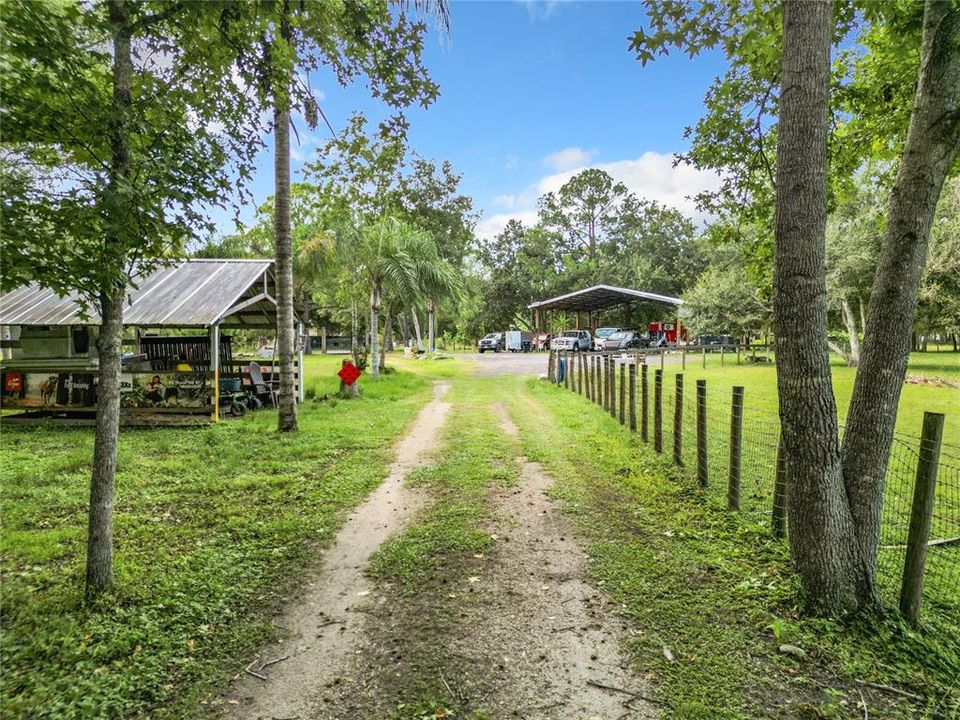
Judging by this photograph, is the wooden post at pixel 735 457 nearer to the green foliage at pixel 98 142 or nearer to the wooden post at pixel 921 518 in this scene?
the wooden post at pixel 921 518

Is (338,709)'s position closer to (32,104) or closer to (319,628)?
(319,628)

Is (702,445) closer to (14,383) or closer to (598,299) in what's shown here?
(14,383)

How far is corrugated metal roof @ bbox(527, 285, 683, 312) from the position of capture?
30545mm

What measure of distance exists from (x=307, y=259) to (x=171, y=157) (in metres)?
15.0

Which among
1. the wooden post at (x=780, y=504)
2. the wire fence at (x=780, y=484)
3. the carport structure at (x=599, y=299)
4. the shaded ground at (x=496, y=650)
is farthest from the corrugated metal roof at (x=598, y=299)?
the shaded ground at (x=496, y=650)

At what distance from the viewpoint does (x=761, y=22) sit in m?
4.89

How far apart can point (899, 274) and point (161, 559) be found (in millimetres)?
5335

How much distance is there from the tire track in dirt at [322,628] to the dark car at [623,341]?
30953 mm

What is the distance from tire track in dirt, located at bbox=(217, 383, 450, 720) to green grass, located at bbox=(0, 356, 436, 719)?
0.52 feet

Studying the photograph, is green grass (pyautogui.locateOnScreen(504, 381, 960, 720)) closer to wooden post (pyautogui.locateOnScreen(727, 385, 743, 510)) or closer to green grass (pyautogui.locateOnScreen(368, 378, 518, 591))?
wooden post (pyautogui.locateOnScreen(727, 385, 743, 510))

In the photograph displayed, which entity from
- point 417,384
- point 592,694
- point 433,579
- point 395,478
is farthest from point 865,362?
point 417,384

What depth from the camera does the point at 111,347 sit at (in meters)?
3.19

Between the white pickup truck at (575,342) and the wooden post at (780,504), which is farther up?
the white pickup truck at (575,342)

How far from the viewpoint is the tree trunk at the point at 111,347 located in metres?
2.85
